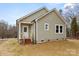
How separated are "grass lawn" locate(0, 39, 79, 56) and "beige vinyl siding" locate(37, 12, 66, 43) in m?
0.35

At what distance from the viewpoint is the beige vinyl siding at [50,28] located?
29.6ft

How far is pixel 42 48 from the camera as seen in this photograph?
27.8 ft

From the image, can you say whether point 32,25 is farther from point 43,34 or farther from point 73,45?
point 73,45

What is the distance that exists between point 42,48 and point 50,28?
94 centimetres

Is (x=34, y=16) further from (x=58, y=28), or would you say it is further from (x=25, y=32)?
(x=58, y=28)

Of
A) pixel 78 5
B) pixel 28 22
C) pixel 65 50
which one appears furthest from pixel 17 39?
pixel 78 5

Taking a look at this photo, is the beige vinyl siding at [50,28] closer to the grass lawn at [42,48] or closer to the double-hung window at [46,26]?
the double-hung window at [46,26]

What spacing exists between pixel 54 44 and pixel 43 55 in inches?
27.6

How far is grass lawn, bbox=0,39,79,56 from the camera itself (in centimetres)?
823

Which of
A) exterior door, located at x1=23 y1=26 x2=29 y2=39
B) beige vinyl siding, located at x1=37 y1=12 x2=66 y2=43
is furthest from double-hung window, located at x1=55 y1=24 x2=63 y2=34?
exterior door, located at x1=23 y1=26 x2=29 y2=39

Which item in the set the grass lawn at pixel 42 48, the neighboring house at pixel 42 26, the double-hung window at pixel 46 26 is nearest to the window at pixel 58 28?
the neighboring house at pixel 42 26

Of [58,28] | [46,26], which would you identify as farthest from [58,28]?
[46,26]

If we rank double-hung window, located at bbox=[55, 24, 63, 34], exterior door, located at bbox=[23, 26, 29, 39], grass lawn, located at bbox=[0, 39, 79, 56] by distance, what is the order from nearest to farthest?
grass lawn, located at bbox=[0, 39, 79, 56], exterior door, located at bbox=[23, 26, 29, 39], double-hung window, located at bbox=[55, 24, 63, 34]

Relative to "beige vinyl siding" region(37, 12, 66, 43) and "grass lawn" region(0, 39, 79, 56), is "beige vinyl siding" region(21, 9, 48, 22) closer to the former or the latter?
"beige vinyl siding" region(37, 12, 66, 43)
